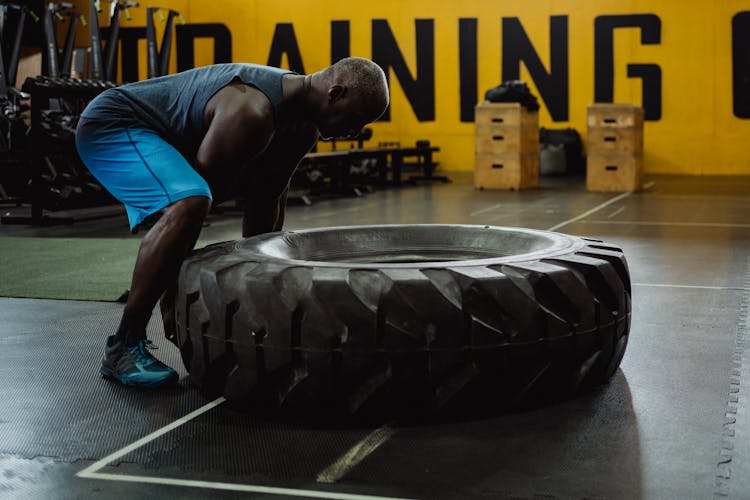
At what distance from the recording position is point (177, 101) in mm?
2389

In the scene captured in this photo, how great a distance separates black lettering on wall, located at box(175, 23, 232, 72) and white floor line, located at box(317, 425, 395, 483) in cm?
1173

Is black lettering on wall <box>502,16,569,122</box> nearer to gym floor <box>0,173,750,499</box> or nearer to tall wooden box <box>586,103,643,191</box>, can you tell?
tall wooden box <box>586,103,643,191</box>

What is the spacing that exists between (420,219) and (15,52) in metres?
6.24

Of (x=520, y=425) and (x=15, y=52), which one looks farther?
(x=15, y=52)

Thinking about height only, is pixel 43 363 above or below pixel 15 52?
below

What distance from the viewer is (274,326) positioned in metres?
1.95

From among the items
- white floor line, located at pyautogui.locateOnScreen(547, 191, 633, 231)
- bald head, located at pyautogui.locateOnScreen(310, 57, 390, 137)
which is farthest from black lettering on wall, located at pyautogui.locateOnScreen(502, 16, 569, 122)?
bald head, located at pyautogui.locateOnScreen(310, 57, 390, 137)

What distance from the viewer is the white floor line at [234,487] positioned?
1558mm

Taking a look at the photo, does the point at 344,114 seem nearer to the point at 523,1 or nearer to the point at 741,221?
the point at 741,221

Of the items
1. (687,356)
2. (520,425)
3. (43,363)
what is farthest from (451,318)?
(43,363)

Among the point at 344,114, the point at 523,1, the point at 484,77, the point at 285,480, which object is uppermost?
the point at 523,1

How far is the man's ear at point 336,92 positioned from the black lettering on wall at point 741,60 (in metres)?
10.2

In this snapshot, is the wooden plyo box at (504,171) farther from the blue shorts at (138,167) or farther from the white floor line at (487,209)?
the blue shorts at (138,167)

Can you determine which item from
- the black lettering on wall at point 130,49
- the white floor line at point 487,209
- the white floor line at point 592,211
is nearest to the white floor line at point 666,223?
the white floor line at point 592,211
